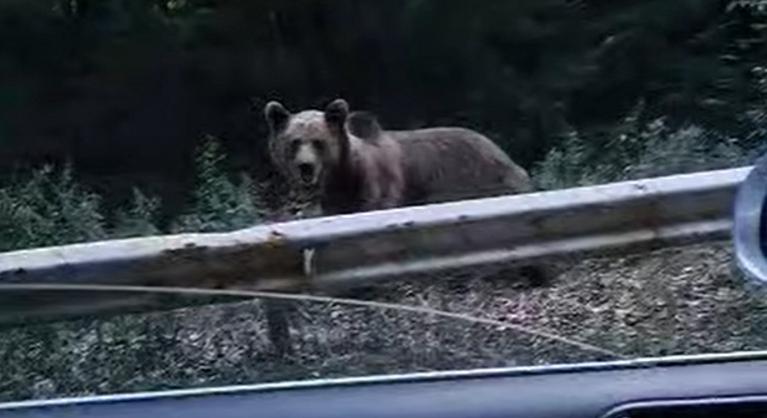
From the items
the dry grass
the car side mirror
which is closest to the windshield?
the dry grass

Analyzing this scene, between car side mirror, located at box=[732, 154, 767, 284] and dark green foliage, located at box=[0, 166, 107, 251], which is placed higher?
dark green foliage, located at box=[0, 166, 107, 251]

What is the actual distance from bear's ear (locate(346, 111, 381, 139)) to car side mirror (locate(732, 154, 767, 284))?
1703 millimetres

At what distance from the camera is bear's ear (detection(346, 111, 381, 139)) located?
11.7 ft

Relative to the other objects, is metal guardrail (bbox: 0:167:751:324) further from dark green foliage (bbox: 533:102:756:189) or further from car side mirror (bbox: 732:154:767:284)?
car side mirror (bbox: 732:154:767:284)

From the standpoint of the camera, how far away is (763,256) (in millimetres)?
1812

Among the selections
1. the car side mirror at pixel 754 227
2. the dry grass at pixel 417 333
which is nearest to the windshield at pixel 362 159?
the dry grass at pixel 417 333

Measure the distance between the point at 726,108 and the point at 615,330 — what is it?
1153 mm

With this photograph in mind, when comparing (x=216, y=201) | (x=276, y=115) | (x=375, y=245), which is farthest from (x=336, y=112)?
(x=375, y=245)

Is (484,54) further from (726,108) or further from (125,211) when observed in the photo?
(125,211)

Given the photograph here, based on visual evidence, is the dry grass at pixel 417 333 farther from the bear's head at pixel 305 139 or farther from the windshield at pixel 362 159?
the bear's head at pixel 305 139

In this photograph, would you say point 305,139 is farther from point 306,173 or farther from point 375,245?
point 375,245

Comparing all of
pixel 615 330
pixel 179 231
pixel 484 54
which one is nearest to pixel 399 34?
pixel 484 54

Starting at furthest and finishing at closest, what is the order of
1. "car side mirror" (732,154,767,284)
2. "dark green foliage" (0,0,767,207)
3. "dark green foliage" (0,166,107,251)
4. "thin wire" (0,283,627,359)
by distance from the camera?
"dark green foliage" (0,0,767,207)
"dark green foliage" (0,166,107,251)
"thin wire" (0,283,627,359)
"car side mirror" (732,154,767,284)

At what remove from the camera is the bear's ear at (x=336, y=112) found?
3403mm
